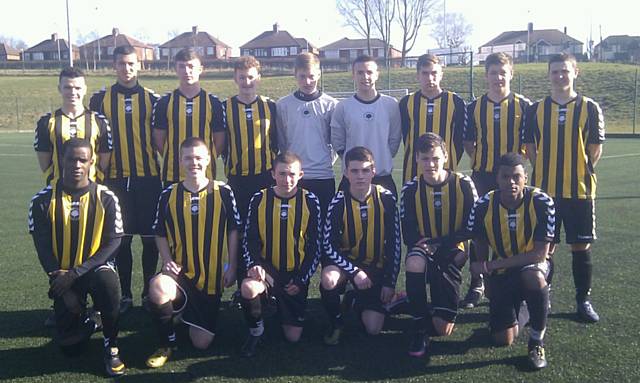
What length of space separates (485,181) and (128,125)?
2.71m

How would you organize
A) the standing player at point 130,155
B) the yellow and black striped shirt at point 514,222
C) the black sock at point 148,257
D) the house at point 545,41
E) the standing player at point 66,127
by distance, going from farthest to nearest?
the house at point 545,41 < the black sock at point 148,257 < the standing player at point 130,155 < the standing player at point 66,127 < the yellow and black striped shirt at point 514,222

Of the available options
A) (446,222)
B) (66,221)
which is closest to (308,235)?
(446,222)

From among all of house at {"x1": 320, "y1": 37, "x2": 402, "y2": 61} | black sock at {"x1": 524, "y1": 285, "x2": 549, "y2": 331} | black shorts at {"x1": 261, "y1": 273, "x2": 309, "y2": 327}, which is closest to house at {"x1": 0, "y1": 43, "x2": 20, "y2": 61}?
house at {"x1": 320, "y1": 37, "x2": 402, "y2": 61}

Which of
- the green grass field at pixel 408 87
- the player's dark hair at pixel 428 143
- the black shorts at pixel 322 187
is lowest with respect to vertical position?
the black shorts at pixel 322 187

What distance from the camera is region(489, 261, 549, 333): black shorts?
12.1 feet

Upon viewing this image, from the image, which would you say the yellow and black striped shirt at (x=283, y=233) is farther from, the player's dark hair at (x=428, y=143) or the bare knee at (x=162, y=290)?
the player's dark hair at (x=428, y=143)

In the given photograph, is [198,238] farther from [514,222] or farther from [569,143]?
[569,143]

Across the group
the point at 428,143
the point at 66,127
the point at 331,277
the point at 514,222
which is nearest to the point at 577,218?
the point at 514,222

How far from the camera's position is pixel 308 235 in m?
4.10

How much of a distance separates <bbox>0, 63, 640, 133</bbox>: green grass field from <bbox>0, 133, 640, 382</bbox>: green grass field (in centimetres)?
2040

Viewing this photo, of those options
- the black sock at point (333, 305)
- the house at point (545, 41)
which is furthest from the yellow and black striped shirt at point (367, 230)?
the house at point (545, 41)

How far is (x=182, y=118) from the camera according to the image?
15.0 feet

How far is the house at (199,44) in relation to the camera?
2968 inches

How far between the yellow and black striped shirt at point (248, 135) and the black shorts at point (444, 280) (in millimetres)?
1417
